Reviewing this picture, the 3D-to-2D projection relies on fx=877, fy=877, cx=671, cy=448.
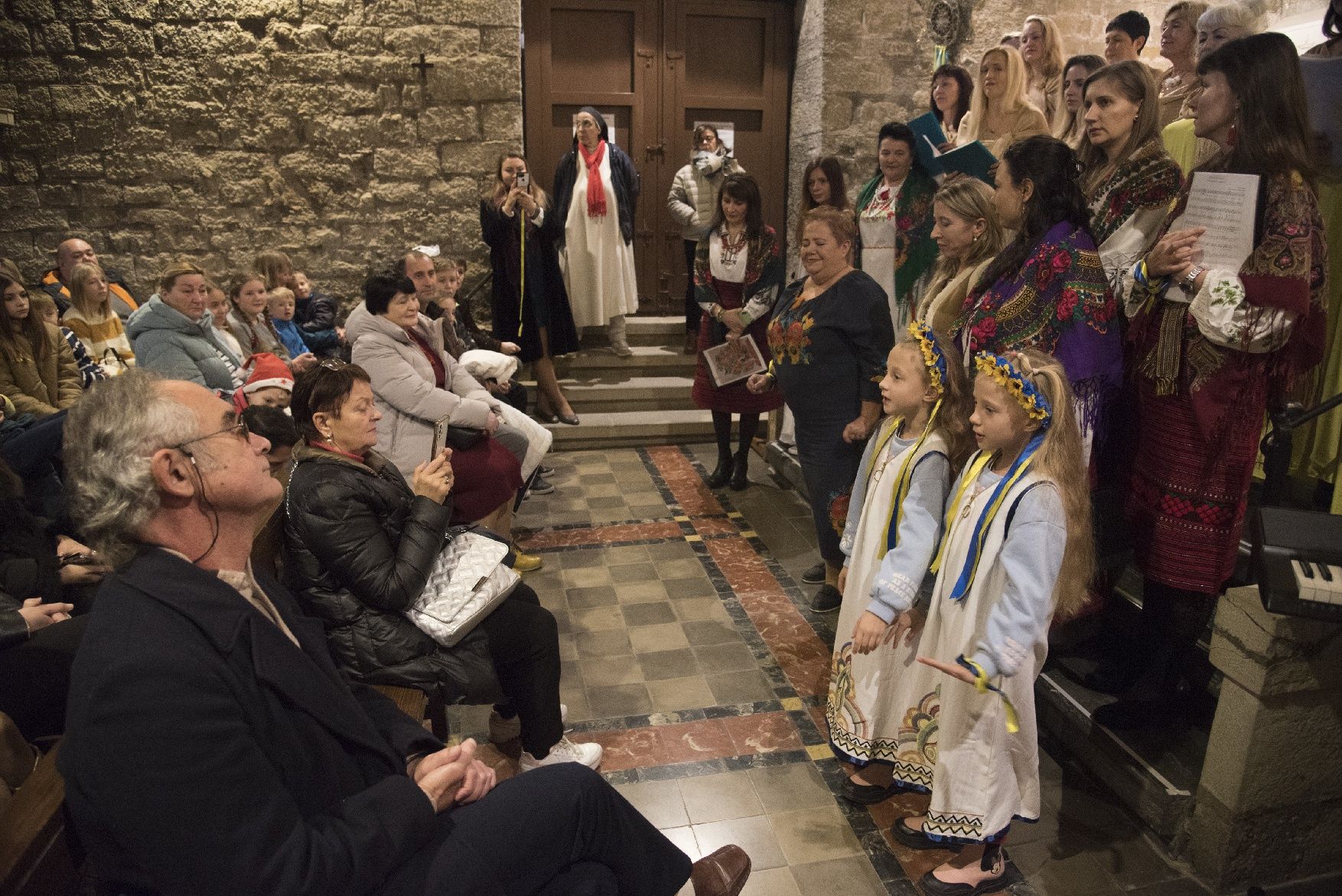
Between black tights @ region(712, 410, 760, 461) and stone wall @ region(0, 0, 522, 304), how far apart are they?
2653 millimetres

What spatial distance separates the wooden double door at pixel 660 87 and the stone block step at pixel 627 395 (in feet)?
3.39

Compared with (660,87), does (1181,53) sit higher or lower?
lower

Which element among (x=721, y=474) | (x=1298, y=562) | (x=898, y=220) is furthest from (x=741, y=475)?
(x=1298, y=562)

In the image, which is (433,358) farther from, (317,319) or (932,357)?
(317,319)

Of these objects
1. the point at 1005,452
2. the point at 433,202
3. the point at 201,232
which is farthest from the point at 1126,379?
the point at 201,232

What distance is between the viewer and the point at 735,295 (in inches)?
196

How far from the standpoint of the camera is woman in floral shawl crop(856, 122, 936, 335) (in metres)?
4.09

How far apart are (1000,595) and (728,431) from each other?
3.18 meters

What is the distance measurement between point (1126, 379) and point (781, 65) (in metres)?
5.16

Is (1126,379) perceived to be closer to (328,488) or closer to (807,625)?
(807,625)

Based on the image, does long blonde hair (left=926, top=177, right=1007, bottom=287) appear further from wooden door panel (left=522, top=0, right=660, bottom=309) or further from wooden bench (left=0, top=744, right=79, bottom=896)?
wooden door panel (left=522, top=0, right=660, bottom=309)

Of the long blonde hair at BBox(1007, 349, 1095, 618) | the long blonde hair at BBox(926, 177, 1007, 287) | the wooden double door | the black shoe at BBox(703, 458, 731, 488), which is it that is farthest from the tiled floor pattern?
the wooden double door

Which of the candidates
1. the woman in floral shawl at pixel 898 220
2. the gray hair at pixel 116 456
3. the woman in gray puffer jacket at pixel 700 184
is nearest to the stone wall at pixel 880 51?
the woman in gray puffer jacket at pixel 700 184

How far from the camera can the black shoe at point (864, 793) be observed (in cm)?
256
